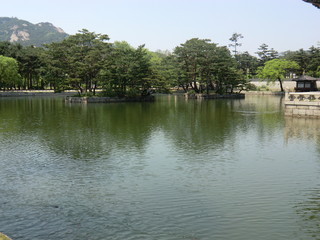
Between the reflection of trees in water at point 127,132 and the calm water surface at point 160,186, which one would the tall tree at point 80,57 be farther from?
the calm water surface at point 160,186

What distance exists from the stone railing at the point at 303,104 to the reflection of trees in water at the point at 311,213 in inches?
956

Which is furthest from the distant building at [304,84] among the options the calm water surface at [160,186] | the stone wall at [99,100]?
the calm water surface at [160,186]

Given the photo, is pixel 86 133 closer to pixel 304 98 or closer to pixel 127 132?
pixel 127 132

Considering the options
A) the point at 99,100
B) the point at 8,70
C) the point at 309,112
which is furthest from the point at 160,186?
the point at 8,70

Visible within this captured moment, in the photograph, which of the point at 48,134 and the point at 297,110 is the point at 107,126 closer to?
the point at 48,134

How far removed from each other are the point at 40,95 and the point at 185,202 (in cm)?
7538

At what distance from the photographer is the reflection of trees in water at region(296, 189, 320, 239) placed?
1011 centimetres

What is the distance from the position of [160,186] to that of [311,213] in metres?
5.63

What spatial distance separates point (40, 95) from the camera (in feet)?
266

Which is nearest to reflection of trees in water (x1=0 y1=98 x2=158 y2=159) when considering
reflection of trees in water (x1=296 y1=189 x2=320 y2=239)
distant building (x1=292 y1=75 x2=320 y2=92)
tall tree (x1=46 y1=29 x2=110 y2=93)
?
reflection of trees in water (x1=296 y1=189 x2=320 y2=239)

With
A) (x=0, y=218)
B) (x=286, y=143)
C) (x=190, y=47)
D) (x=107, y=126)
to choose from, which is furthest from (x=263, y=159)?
(x=190, y=47)

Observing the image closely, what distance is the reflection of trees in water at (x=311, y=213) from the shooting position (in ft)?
33.2

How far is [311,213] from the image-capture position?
11320 mm

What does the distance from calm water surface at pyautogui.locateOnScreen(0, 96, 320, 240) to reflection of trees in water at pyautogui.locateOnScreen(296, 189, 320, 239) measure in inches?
1.2
